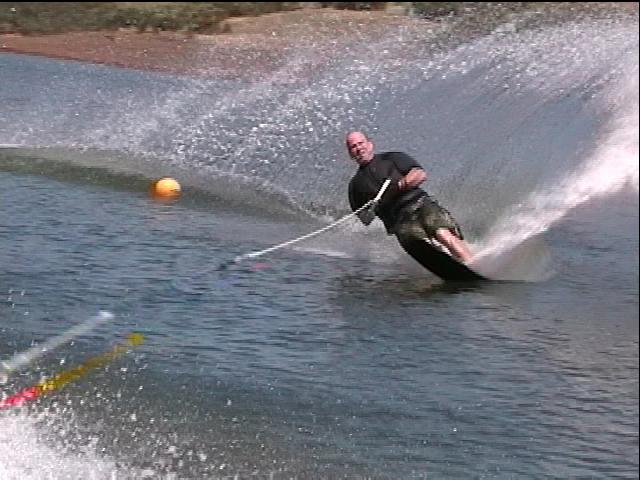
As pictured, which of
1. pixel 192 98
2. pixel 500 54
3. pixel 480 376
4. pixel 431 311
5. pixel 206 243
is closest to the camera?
pixel 480 376

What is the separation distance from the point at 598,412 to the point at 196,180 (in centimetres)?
907

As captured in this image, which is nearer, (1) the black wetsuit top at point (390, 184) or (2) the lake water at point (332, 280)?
(2) the lake water at point (332, 280)

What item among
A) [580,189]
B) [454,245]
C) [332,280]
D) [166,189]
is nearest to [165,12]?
[166,189]

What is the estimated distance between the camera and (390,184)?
11930 mm

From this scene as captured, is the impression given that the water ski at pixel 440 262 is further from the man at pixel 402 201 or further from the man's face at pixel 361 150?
the man's face at pixel 361 150

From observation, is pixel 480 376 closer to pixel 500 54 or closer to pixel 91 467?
pixel 91 467

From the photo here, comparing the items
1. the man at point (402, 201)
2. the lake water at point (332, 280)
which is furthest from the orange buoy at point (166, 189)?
the man at point (402, 201)

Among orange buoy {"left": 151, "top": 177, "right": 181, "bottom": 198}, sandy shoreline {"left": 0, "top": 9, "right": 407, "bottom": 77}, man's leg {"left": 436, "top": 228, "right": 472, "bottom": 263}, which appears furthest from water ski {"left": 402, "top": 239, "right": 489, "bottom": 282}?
sandy shoreline {"left": 0, "top": 9, "right": 407, "bottom": 77}

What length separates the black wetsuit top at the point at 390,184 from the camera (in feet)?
39.3

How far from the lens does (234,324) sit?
31.8 ft

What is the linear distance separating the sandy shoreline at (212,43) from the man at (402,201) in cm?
1734

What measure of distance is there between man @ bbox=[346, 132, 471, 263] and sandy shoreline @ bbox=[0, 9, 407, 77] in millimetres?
17339

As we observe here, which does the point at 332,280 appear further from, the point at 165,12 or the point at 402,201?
the point at 165,12

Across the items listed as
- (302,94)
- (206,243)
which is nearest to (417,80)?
(302,94)
